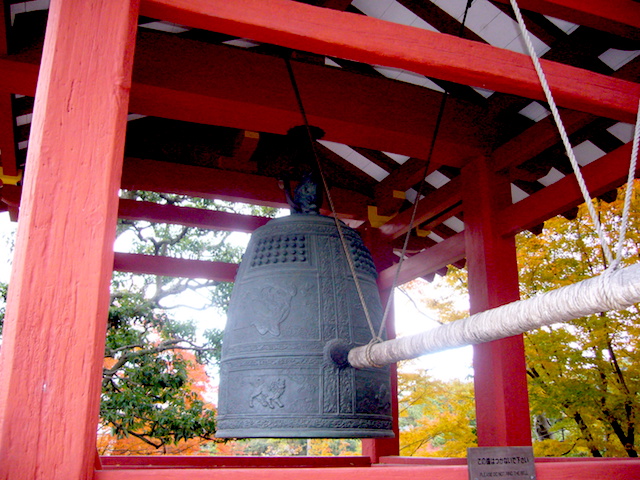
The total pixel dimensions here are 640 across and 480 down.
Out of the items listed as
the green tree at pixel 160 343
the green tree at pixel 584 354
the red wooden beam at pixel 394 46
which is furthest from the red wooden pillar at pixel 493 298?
the green tree at pixel 160 343

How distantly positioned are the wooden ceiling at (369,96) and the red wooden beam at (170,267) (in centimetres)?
38

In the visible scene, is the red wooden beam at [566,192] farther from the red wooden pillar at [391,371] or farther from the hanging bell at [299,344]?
the red wooden pillar at [391,371]

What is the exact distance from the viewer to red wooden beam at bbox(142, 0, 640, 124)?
179 cm

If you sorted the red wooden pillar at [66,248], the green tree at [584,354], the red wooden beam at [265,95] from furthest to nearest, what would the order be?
1. the green tree at [584,354]
2. the red wooden beam at [265,95]
3. the red wooden pillar at [66,248]

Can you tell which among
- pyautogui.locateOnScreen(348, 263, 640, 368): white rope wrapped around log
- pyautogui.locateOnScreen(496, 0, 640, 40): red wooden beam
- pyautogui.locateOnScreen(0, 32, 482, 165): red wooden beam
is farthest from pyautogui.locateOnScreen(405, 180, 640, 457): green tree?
pyautogui.locateOnScreen(348, 263, 640, 368): white rope wrapped around log

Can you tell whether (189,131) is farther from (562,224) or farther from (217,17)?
(562,224)

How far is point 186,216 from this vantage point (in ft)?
15.6

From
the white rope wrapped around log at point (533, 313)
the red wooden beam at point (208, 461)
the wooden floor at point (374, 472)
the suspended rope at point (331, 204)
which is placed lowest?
the red wooden beam at point (208, 461)

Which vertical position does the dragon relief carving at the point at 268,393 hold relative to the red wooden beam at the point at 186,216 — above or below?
below

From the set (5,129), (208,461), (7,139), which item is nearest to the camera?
(5,129)

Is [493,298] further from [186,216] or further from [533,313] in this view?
[186,216]

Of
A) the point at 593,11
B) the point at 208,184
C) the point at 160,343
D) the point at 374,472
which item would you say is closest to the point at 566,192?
the point at 593,11

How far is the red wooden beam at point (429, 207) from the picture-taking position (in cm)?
416

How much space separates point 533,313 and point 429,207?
3.03 meters
